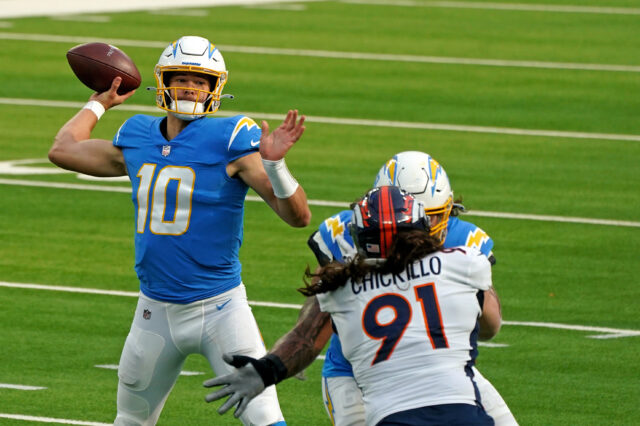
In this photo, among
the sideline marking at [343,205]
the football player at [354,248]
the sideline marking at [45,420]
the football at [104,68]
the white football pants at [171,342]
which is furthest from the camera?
the sideline marking at [343,205]

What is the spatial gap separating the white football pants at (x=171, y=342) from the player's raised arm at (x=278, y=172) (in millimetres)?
513

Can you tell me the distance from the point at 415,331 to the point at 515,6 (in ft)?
73.6

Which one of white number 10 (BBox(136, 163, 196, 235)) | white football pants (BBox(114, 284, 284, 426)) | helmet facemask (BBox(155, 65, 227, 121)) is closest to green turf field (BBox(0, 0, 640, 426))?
white football pants (BBox(114, 284, 284, 426))

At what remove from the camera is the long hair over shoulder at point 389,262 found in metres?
4.99

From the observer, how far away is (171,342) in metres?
6.64

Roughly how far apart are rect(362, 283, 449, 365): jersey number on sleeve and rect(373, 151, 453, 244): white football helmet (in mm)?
788

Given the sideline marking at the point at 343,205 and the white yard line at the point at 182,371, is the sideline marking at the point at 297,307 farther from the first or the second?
the sideline marking at the point at 343,205

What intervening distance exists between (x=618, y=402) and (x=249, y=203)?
6011mm

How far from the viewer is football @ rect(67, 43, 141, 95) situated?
746 centimetres

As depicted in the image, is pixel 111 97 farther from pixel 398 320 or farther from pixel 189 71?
pixel 398 320

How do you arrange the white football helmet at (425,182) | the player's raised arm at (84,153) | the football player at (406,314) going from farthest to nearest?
the player's raised arm at (84,153) → the white football helmet at (425,182) → the football player at (406,314)

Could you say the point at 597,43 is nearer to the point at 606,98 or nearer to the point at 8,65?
the point at 606,98

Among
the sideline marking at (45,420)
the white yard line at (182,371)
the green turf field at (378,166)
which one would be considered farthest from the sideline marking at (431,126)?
the sideline marking at (45,420)

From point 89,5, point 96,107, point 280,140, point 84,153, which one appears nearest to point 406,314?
point 280,140
